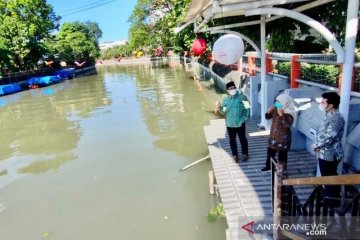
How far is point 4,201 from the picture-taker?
664 cm

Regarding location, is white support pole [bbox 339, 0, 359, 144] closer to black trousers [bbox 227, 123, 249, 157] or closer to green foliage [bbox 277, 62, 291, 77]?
black trousers [bbox 227, 123, 249, 157]

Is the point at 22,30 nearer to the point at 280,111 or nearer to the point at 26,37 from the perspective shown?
the point at 26,37

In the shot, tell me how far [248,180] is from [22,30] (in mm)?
30228

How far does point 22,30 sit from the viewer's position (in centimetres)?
2912

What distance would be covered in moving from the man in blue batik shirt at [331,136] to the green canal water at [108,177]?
79.4 inches

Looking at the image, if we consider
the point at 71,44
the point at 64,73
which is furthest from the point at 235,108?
the point at 71,44

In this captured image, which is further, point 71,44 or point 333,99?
point 71,44

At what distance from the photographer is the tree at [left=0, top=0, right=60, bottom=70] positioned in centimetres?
2825

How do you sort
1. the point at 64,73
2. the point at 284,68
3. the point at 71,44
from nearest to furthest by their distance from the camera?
the point at 284,68, the point at 64,73, the point at 71,44

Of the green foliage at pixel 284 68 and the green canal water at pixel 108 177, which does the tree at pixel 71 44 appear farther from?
the green foliage at pixel 284 68

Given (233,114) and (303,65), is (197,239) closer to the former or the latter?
(233,114)

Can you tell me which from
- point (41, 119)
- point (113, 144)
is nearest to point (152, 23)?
point (41, 119)

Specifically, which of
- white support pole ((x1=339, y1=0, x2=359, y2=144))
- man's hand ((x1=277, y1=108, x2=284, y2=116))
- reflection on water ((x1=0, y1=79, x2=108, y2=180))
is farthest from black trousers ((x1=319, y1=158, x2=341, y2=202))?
reflection on water ((x1=0, y1=79, x2=108, y2=180))

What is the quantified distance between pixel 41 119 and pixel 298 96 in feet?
40.9
